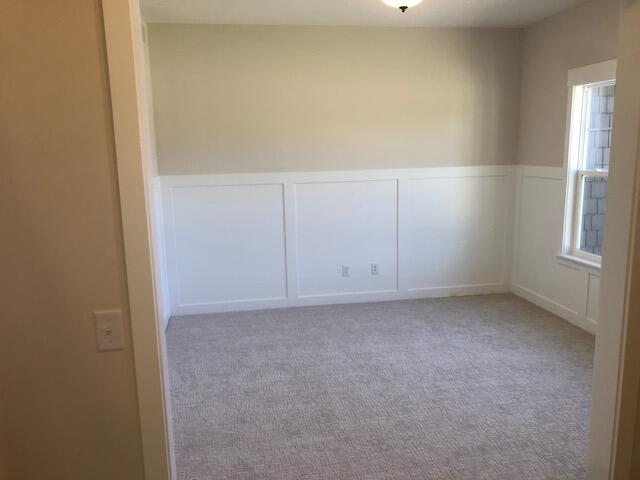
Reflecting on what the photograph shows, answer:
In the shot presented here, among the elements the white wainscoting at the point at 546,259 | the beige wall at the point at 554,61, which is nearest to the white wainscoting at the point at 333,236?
the white wainscoting at the point at 546,259

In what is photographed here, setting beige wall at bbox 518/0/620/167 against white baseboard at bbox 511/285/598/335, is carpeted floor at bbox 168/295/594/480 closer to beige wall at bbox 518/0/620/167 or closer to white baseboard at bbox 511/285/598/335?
white baseboard at bbox 511/285/598/335

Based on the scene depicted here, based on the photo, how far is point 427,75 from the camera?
15.5 feet

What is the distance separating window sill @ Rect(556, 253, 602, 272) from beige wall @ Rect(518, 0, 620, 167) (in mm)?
787

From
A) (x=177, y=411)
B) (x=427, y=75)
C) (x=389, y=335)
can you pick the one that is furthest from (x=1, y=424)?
(x=427, y=75)

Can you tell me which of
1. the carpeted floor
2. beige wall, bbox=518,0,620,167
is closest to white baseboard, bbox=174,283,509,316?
the carpeted floor

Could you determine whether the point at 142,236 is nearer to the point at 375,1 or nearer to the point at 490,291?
the point at 375,1

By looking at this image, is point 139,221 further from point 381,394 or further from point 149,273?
point 381,394

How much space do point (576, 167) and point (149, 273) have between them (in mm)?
3940

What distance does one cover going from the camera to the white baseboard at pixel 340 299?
15.5 feet

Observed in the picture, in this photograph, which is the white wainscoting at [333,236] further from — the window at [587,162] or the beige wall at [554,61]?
the window at [587,162]

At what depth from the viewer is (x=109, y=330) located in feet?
4.25

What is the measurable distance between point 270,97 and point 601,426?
3.66m

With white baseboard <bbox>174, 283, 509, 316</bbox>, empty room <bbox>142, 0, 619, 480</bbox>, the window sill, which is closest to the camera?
empty room <bbox>142, 0, 619, 480</bbox>

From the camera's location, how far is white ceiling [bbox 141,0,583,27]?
149 inches
